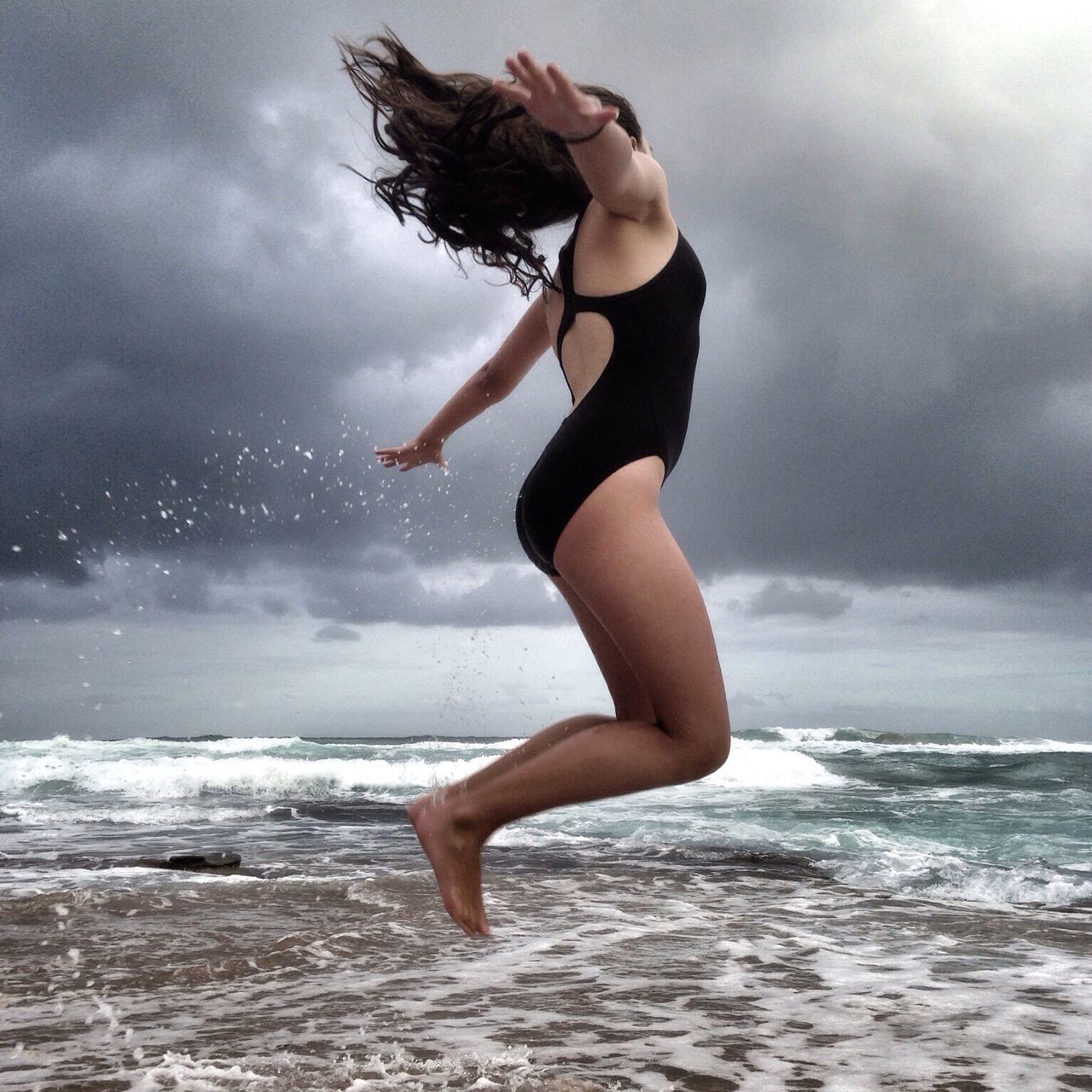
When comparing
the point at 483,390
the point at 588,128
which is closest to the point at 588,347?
the point at 588,128

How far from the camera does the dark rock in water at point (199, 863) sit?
6.21m

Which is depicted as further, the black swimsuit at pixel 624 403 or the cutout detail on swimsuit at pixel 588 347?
the cutout detail on swimsuit at pixel 588 347

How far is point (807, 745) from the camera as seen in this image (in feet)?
92.8

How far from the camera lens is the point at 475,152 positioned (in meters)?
2.55

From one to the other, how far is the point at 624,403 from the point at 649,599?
0.47m

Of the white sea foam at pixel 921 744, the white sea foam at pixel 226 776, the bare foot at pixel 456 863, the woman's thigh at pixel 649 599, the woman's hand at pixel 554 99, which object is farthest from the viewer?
the white sea foam at pixel 921 744

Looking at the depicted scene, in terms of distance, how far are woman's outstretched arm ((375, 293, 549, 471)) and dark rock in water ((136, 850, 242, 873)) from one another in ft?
13.1

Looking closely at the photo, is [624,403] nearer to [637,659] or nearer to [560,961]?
[637,659]

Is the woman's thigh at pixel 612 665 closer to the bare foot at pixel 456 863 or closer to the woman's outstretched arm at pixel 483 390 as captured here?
the bare foot at pixel 456 863

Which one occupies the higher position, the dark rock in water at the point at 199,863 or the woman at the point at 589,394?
the woman at the point at 589,394

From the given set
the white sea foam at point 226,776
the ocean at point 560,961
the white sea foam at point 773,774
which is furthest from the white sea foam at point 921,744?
the ocean at point 560,961

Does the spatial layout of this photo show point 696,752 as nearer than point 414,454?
Yes

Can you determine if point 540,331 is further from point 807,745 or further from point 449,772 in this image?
point 807,745

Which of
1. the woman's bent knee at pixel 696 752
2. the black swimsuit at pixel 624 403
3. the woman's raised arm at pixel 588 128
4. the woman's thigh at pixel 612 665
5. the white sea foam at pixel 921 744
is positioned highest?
the woman's raised arm at pixel 588 128
